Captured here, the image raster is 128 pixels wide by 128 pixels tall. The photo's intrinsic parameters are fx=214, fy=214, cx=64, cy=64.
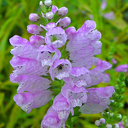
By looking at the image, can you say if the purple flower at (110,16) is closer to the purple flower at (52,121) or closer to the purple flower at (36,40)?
the purple flower at (36,40)

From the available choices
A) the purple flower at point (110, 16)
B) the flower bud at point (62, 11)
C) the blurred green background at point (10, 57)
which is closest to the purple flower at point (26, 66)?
the flower bud at point (62, 11)

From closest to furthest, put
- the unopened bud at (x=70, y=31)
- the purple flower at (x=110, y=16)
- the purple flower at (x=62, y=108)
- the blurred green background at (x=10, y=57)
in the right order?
the purple flower at (x=62, y=108)
the unopened bud at (x=70, y=31)
the blurred green background at (x=10, y=57)
the purple flower at (x=110, y=16)

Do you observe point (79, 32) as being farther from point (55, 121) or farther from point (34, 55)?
point (55, 121)

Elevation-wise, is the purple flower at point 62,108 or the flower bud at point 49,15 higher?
the flower bud at point 49,15

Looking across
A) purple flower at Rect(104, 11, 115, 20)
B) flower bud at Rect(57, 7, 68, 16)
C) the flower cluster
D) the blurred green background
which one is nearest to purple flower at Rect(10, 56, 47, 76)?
the flower cluster

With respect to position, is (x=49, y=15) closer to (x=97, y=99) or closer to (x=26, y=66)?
(x=26, y=66)

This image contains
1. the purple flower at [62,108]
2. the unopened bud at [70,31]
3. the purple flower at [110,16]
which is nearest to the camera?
the purple flower at [62,108]
